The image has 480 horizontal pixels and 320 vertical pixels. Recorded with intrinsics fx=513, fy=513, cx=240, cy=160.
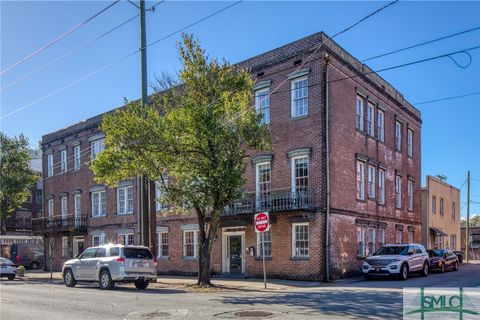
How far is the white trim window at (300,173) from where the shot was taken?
2300 cm

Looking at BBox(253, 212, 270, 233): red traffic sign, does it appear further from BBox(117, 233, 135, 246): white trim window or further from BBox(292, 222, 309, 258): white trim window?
BBox(117, 233, 135, 246): white trim window

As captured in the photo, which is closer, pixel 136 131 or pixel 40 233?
pixel 136 131

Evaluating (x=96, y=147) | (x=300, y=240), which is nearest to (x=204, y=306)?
(x=300, y=240)

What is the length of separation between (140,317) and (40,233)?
30095mm

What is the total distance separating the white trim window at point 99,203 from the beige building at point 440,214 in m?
22.6

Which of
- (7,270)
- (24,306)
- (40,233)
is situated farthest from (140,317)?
(40,233)

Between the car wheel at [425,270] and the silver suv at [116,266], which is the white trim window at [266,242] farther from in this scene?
the car wheel at [425,270]

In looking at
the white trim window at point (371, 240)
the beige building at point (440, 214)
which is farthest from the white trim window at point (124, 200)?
the beige building at point (440, 214)

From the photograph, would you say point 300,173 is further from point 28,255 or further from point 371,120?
point 28,255

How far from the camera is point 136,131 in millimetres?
18312

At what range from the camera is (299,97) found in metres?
23.6

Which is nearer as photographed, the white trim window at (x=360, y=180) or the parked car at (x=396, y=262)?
the parked car at (x=396, y=262)

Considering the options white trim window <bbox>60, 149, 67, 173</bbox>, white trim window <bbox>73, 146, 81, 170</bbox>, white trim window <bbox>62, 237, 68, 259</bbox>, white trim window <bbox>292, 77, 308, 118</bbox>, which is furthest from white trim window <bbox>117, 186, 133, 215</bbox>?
white trim window <bbox>292, 77, 308, 118</bbox>

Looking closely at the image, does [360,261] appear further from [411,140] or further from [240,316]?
[240,316]
